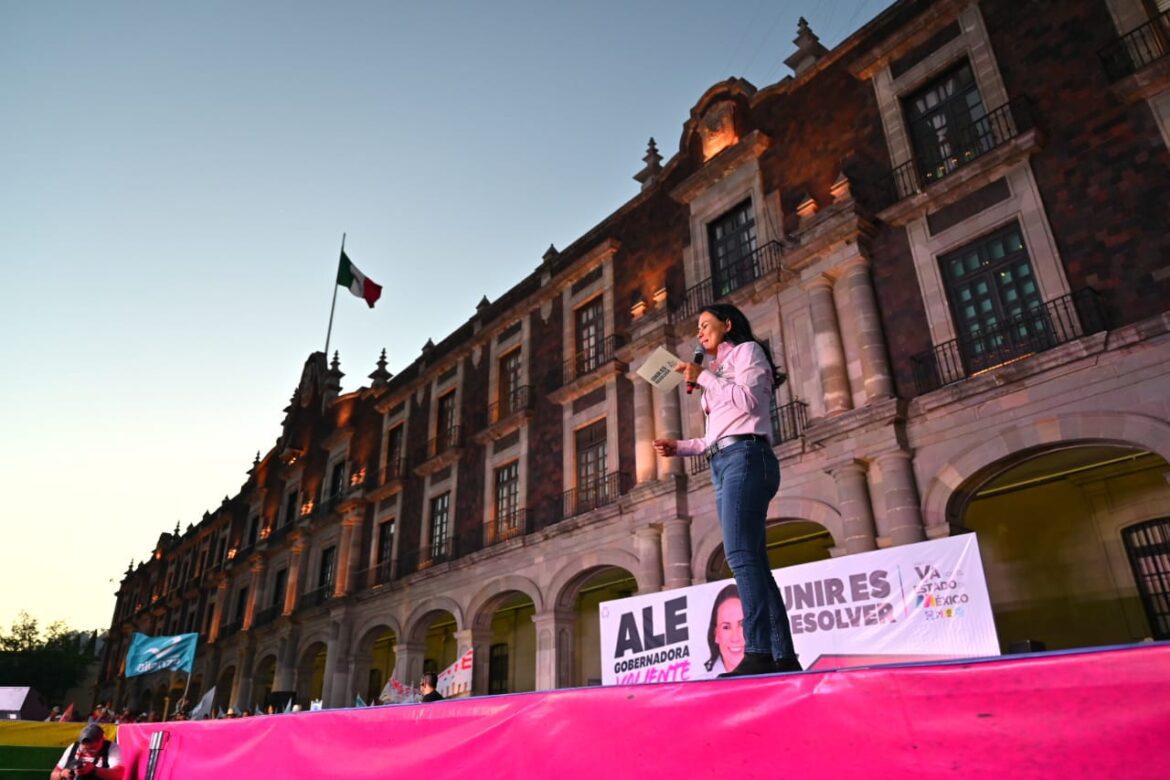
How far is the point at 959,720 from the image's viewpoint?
63.2 inches

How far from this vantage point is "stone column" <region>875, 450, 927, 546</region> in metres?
10.9

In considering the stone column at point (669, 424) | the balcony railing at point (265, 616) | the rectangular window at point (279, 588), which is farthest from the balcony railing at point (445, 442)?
the balcony railing at point (265, 616)

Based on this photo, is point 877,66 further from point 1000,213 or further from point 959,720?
point 959,720

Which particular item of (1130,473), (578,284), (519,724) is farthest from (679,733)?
(578,284)

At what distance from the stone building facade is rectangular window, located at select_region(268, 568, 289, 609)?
25.1 ft

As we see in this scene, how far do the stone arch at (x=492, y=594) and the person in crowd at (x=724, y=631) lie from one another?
29.3 feet

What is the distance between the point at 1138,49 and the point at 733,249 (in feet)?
24.6

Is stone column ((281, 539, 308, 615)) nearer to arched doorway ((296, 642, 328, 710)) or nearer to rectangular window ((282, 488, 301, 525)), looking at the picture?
arched doorway ((296, 642, 328, 710))

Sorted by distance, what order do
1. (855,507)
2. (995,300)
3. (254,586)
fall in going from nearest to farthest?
1. (995,300)
2. (855,507)
3. (254,586)

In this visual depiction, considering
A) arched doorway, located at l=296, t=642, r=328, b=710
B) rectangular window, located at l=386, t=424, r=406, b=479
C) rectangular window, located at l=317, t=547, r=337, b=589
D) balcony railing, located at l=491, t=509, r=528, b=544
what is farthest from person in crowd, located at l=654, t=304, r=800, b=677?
arched doorway, located at l=296, t=642, r=328, b=710

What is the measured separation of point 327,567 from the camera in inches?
1064

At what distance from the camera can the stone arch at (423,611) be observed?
1989 cm

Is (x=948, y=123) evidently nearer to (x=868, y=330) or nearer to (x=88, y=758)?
(x=868, y=330)

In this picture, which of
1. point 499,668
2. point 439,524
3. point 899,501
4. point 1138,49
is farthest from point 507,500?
point 1138,49
